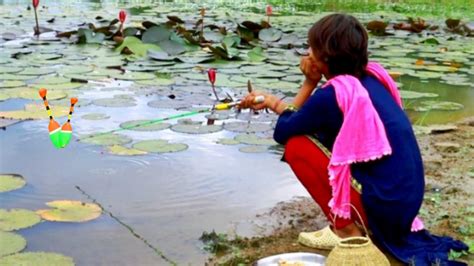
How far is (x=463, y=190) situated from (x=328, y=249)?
105 centimetres

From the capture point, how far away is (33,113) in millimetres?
4418

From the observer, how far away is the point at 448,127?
454 cm

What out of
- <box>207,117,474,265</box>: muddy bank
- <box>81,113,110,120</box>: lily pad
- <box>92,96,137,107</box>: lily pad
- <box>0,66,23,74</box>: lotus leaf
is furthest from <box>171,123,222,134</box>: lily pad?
<box>0,66,23,74</box>: lotus leaf

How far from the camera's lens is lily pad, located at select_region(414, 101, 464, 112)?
5.11 metres

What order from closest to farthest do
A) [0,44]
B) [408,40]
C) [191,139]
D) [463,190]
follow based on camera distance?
[463,190] → [191,139] → [0,44] → [408,40]

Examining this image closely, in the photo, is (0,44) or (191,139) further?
(0,44)

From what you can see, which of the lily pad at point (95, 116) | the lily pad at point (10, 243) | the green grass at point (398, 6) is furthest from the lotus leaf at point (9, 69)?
the green grass at point (398, 6)

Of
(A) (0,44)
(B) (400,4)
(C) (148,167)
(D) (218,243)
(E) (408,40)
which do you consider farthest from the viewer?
(B) (400,4)

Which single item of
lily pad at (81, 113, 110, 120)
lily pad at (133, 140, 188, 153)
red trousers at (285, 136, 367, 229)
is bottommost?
lily pad at (81, 113, 110, 120)

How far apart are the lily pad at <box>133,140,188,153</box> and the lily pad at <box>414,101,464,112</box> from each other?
2060mm

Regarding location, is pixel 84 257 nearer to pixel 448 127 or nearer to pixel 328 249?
pixel 328 249

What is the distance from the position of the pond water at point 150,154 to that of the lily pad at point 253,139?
0.07 feet

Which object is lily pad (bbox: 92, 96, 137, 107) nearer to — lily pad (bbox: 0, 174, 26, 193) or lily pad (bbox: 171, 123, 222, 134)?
lily pad (bbox: 171, 123, 222, 134)

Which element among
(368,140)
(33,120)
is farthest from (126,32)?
(368,140)
